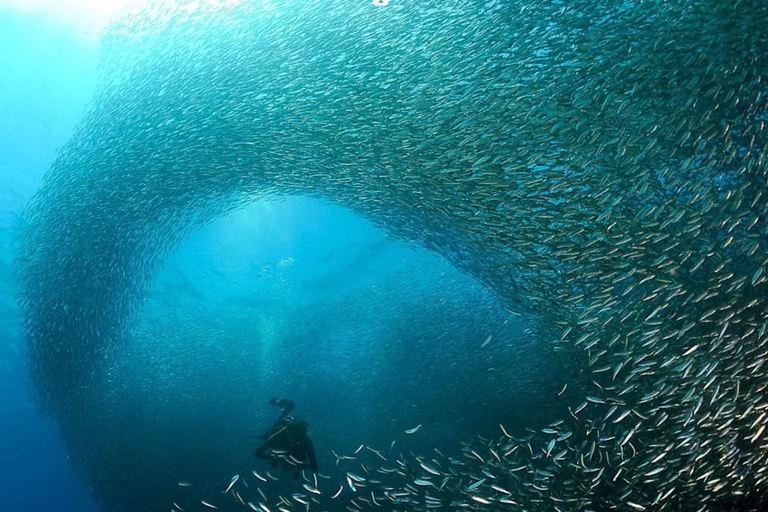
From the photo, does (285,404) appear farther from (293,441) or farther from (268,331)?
(268,331)

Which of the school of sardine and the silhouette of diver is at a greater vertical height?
the school of sardine

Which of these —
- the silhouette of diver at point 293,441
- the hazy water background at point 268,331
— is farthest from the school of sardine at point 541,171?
the hazy water background at point 268,331

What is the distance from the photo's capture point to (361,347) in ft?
73.0

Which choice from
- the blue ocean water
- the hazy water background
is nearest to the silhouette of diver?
the hazy water background

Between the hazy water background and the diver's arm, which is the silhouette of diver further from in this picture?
the hazy water background

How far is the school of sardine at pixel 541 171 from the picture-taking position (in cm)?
526

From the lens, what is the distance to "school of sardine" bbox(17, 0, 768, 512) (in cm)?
526

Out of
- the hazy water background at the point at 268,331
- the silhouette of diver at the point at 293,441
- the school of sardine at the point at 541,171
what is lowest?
the hazy water background at the point at 268,331

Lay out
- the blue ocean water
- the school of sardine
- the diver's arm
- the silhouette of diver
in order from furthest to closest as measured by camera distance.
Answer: the blue ocean water
the diver's arm
the silhouette of diver
the school of sardine

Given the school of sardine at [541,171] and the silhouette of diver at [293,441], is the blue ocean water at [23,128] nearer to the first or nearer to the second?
the school of sardine at [541,171]

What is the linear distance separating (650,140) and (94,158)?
12.7 metres

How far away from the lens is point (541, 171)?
259 inches

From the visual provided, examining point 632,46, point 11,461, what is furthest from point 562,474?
point 11,461

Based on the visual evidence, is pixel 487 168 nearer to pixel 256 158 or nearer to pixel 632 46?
pixel 632 46
